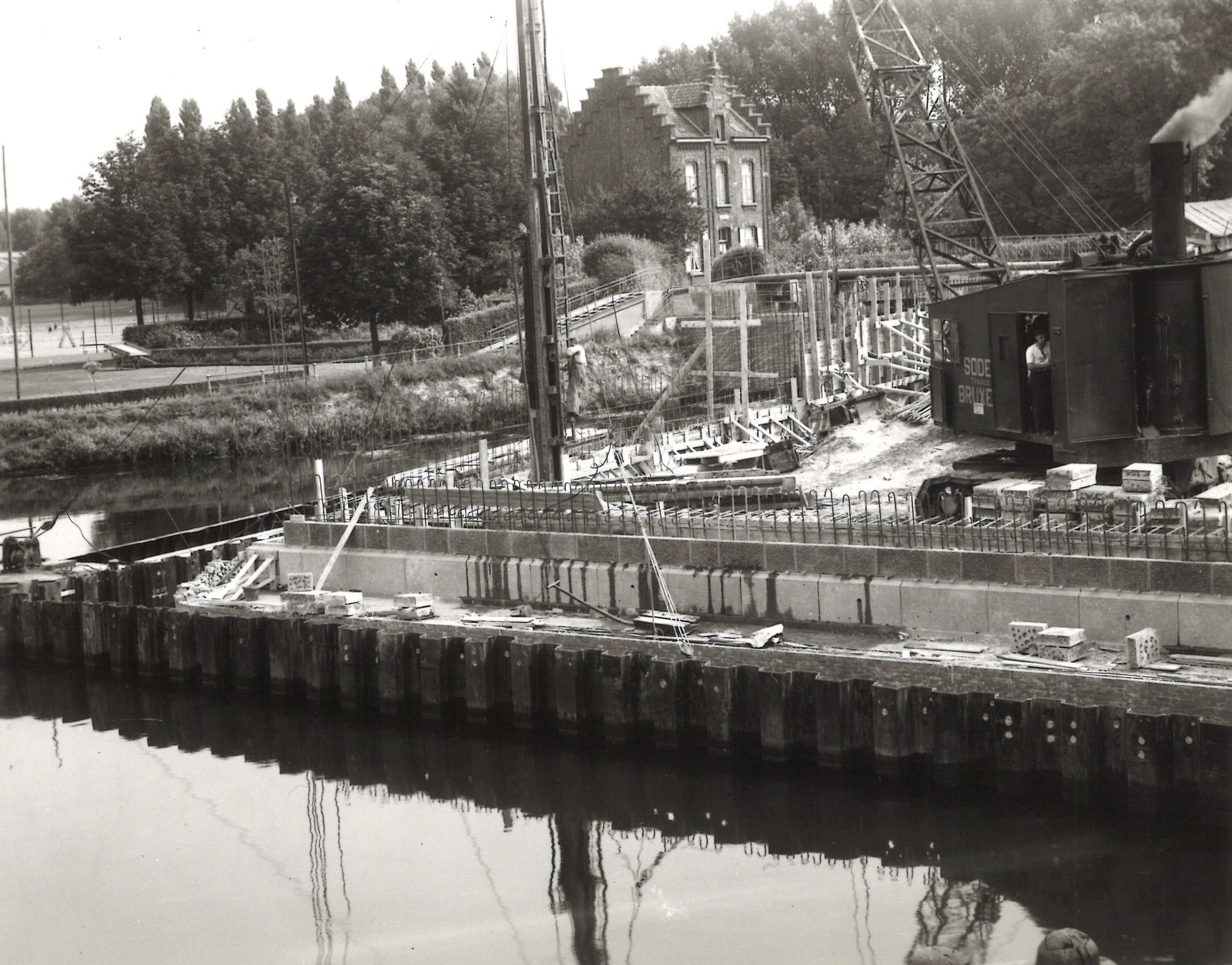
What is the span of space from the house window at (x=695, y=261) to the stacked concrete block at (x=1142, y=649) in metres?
53.1

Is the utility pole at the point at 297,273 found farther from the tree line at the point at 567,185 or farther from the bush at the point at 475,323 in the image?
the bush at the point at 475,323

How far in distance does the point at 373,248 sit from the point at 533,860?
50.1 metres

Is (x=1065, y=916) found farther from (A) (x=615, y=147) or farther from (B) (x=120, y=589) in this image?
(A) (x=615, y=147)

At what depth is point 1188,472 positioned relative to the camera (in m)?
24.5

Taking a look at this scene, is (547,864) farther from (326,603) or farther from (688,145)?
(688,145)

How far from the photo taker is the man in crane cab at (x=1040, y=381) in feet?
78.9

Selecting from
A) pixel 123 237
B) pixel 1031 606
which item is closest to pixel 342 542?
pixel 1031 606

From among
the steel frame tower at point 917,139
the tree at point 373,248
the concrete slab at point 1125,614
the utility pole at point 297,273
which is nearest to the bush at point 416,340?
the tree at point 373,248

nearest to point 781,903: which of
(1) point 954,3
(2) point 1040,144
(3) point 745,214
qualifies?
(2) point 1040,144

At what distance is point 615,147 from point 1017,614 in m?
58.8

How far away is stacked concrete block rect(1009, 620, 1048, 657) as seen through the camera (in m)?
19.1

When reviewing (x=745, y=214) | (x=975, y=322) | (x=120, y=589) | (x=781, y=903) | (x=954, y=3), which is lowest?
(x=781, y=903)

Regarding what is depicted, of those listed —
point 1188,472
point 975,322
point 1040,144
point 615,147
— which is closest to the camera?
point 1188,472

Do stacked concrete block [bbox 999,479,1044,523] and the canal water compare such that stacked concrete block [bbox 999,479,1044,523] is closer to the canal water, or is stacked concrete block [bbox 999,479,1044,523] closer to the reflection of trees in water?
the reflection of trees in water
